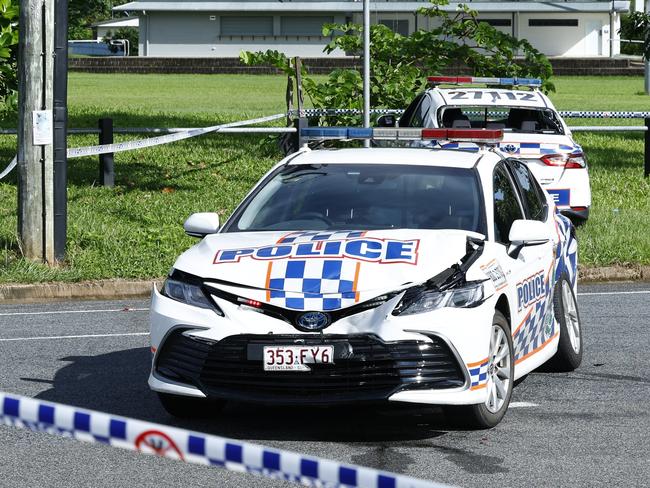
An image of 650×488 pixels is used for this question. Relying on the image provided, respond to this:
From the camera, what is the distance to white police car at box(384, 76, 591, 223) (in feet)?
50.6

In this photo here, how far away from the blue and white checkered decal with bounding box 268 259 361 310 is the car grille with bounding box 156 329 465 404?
0.17 meters

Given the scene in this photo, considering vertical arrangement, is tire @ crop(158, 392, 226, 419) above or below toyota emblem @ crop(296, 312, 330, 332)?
below

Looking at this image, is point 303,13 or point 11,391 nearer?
point 11,391

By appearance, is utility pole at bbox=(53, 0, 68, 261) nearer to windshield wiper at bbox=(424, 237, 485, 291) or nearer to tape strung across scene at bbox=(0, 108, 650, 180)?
tape strung across scene at bbox=(0, 108, 650, 180)

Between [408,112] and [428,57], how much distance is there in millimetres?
5141

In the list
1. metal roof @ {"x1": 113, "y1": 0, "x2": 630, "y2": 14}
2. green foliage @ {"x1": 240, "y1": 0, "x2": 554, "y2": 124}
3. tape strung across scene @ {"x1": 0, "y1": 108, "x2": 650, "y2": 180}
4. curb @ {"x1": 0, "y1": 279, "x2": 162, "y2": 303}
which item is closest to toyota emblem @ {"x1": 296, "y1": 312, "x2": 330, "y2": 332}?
curb @ {"x1": 0, "y1": 279, "x2": 162, "y2": 303}

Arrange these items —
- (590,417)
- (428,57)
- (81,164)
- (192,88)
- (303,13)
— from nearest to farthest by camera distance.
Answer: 1. (590,417)
2. (81,164)
3. (428,57)
4. (192,88)
5. (303,13)

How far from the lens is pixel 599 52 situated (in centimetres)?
8006

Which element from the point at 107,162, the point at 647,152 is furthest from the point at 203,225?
the point at 647,152

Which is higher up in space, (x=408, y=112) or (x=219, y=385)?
(x=408, y=112)

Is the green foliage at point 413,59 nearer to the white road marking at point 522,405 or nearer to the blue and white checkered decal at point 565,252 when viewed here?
the blue and white checkered decal at point 565,252

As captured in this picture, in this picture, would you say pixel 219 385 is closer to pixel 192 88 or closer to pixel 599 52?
pixel 192 88

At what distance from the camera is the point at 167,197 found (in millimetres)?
18500

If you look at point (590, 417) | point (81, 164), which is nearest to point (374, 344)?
point (590, 417)
